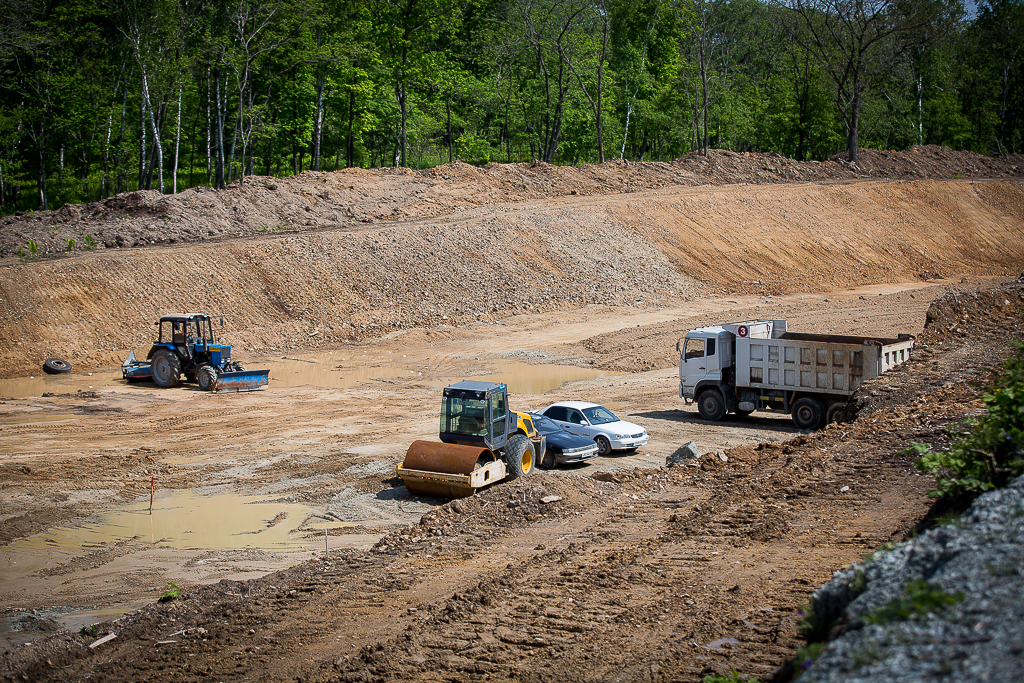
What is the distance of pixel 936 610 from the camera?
176 inches

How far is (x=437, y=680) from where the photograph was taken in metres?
7.64

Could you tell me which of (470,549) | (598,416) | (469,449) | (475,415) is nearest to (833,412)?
(598,416)

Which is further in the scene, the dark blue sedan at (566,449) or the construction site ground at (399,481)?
the dark blue sedan at (566,449)

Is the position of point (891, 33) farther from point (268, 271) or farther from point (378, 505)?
point (378, 505)

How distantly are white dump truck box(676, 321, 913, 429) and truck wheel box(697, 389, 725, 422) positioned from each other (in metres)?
0.03

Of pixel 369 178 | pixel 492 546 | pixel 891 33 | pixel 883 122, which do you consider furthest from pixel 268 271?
pixel 883 122

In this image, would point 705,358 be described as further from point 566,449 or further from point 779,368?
point 566,449

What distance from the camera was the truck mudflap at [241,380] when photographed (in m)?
24.3

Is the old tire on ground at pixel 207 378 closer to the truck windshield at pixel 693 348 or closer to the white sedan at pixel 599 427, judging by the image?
the white sedan at pixel 599 427

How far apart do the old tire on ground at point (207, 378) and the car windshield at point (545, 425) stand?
1145cm

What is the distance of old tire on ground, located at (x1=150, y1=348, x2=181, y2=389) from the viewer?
80.7 feet

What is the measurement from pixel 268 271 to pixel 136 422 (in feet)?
45.7

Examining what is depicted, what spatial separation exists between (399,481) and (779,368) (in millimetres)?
10185

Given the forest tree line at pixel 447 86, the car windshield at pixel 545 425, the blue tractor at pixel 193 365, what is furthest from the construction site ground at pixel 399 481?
the forest tree line at pixel 447 86
